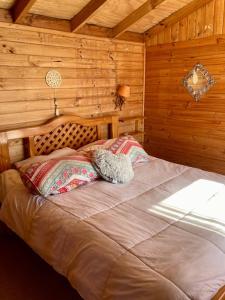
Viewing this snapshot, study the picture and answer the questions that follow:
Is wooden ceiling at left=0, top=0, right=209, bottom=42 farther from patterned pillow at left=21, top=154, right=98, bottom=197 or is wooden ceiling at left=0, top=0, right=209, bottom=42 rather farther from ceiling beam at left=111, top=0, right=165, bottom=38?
patterned pillow at left=21, top=154, right=98, bottom=197

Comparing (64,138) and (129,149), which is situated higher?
(64,138)

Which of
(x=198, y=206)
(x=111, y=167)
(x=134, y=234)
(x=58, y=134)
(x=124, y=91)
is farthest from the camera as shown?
(x=124, y=91)

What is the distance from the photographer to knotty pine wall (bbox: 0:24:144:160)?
2461 millimetres

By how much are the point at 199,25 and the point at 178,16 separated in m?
0.29

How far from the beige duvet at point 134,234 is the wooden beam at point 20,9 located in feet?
4.97

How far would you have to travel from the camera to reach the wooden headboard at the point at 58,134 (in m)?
2.48

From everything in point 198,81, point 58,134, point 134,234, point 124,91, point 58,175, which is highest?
point 198,81

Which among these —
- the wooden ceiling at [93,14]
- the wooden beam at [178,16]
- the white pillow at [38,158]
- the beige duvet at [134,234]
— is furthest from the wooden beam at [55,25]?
the beige duvet at [134,234]

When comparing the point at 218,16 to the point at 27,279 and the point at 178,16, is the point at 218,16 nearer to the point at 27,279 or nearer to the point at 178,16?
the point at 178,16

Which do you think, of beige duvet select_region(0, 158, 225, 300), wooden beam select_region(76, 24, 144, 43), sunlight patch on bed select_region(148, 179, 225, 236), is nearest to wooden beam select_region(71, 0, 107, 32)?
wooden beam select_region(76, 24, 144, 43)

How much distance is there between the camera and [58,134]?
9.42 ft

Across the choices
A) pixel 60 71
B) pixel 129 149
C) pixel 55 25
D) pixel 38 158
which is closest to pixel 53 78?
pixel 60 71

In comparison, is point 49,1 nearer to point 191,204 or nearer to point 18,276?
point 191,204

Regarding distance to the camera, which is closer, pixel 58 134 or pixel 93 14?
pixel 93 14
